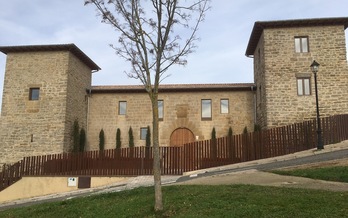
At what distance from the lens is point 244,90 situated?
22.5 meters

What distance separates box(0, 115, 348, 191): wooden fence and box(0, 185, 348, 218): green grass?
6.46 metres

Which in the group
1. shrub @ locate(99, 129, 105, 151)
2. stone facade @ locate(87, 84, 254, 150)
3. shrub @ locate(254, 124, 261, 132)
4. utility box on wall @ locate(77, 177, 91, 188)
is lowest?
utility box on wall @ locate(77, 177, 91, 188)

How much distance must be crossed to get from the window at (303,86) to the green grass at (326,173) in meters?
9.43

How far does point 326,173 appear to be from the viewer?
9.68 meters

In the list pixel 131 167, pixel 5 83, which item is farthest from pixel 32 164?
pixel 5 83

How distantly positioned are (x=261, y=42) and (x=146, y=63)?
14.3m

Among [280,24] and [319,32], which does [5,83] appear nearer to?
[280,24]

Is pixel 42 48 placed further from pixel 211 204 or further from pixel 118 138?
pixel 211 204

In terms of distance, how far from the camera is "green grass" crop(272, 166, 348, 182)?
30.3ft

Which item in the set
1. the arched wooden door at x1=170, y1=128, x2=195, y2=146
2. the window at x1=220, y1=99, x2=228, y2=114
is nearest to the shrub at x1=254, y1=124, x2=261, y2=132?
the window at x1=220, y1=99, x2=228, y2=114

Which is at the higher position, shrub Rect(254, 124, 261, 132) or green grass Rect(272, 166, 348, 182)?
shrub Rect(254, 124, 261, 132)

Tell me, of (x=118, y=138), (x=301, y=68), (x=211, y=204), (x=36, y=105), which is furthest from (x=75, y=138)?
(x=211, y=204)

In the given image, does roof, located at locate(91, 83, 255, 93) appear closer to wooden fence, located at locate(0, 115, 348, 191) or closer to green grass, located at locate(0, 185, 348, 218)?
wooden fence, located at locate(0, 115, 348, 191)

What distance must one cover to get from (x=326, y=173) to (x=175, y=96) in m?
14.1
